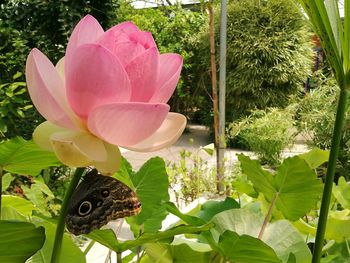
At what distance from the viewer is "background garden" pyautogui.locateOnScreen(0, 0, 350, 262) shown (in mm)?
375

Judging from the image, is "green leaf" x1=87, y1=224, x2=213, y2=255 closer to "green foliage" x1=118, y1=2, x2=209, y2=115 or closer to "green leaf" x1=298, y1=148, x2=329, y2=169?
"green leaf" x1=298, y1=148, x2=329, y2=169

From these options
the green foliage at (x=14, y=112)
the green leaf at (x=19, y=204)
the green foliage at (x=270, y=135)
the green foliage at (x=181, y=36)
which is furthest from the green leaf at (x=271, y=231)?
the green foliage at (x=181, y=36)

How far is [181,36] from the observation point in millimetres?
8594

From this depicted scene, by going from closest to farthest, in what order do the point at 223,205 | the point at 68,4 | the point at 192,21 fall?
the point at 223,205
the point at 68,4
the point at 192,21

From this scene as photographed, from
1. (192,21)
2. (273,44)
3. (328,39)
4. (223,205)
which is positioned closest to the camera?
(328,39)

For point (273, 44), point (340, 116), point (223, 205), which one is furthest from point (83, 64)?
point (273, 44)

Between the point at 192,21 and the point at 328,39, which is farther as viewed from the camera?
the point at 192,21

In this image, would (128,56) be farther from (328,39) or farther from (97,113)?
(328,39)

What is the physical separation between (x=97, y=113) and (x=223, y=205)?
0.90 feet

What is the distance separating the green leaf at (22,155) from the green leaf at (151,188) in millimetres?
92

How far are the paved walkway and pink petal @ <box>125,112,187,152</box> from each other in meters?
0.78

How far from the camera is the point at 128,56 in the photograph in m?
0.24

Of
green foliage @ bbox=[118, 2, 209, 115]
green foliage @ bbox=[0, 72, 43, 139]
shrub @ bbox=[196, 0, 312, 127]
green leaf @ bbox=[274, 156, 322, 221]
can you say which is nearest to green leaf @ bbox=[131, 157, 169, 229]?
green leaf @ bbox=[274, 156, 322, 221]

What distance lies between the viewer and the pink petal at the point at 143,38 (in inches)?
9.7
